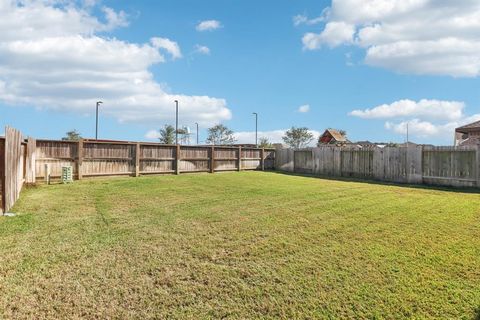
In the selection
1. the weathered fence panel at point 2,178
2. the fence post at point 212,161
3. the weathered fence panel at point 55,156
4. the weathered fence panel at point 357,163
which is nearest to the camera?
the weathered fence panel at point 2,178

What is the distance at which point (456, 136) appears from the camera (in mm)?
22141

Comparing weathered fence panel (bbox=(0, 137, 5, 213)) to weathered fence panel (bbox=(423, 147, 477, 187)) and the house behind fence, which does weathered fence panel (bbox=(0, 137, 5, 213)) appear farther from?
weathered fence panel (bbox=(423, 147, 477, 187))

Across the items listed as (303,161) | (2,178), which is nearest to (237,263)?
(2,178)

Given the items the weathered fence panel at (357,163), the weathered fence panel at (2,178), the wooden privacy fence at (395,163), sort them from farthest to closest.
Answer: the weathered fence panel at (357,163)
the wooden privacy fence at (395,163)
the weathered fence panel at (2,178)

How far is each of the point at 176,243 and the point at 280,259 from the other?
1.39m

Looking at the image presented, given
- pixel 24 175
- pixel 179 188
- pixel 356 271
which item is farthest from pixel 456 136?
pixel 24 175

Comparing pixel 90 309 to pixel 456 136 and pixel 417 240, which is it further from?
pixel 456 136

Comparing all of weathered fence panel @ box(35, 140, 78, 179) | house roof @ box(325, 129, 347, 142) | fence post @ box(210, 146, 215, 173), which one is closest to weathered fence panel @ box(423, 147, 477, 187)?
fence post @ box(210, 146, 215, 173)

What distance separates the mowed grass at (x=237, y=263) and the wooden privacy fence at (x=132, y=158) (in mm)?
5022


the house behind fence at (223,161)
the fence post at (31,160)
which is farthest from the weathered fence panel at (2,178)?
the fence post at (31,160)

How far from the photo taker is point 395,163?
547 inches

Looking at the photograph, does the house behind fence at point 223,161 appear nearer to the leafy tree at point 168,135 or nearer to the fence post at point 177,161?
the fence post at point 177,161

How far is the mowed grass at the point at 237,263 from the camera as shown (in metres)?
2.62

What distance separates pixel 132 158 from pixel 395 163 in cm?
1117
